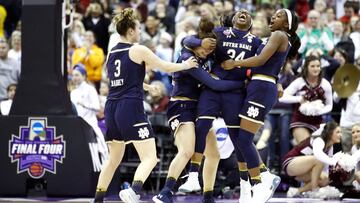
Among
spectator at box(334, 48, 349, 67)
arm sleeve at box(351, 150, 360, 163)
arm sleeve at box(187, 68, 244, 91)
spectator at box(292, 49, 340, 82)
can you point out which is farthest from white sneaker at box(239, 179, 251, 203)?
spectator at box(334, 48, 349, 67)

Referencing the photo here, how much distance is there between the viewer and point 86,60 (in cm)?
1817

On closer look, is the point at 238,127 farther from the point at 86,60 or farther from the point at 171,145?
the point at 86,60

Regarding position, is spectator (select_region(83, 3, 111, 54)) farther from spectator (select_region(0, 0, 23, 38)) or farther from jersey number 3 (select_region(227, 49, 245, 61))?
jersey number 3 (select_region(227, 49, 245, 61))

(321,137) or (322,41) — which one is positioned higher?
(322,41)

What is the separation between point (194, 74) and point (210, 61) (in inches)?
21.5

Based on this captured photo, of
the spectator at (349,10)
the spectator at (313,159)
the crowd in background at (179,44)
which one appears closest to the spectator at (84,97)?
the crowd in background at (179,44)

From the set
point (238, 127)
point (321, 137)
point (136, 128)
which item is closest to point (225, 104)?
point (238, 127)

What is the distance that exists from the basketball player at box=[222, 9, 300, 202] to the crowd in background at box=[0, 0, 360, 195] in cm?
292

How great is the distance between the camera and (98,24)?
19.5 m

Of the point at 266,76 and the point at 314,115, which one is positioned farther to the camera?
the point at 314,115

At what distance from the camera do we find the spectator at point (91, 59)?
18172mm

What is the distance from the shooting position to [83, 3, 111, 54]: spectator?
767 inches

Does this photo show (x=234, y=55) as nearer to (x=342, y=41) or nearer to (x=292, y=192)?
(x=292, y=192)

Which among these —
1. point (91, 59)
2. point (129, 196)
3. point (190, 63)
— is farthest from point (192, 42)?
point (91, 59)
